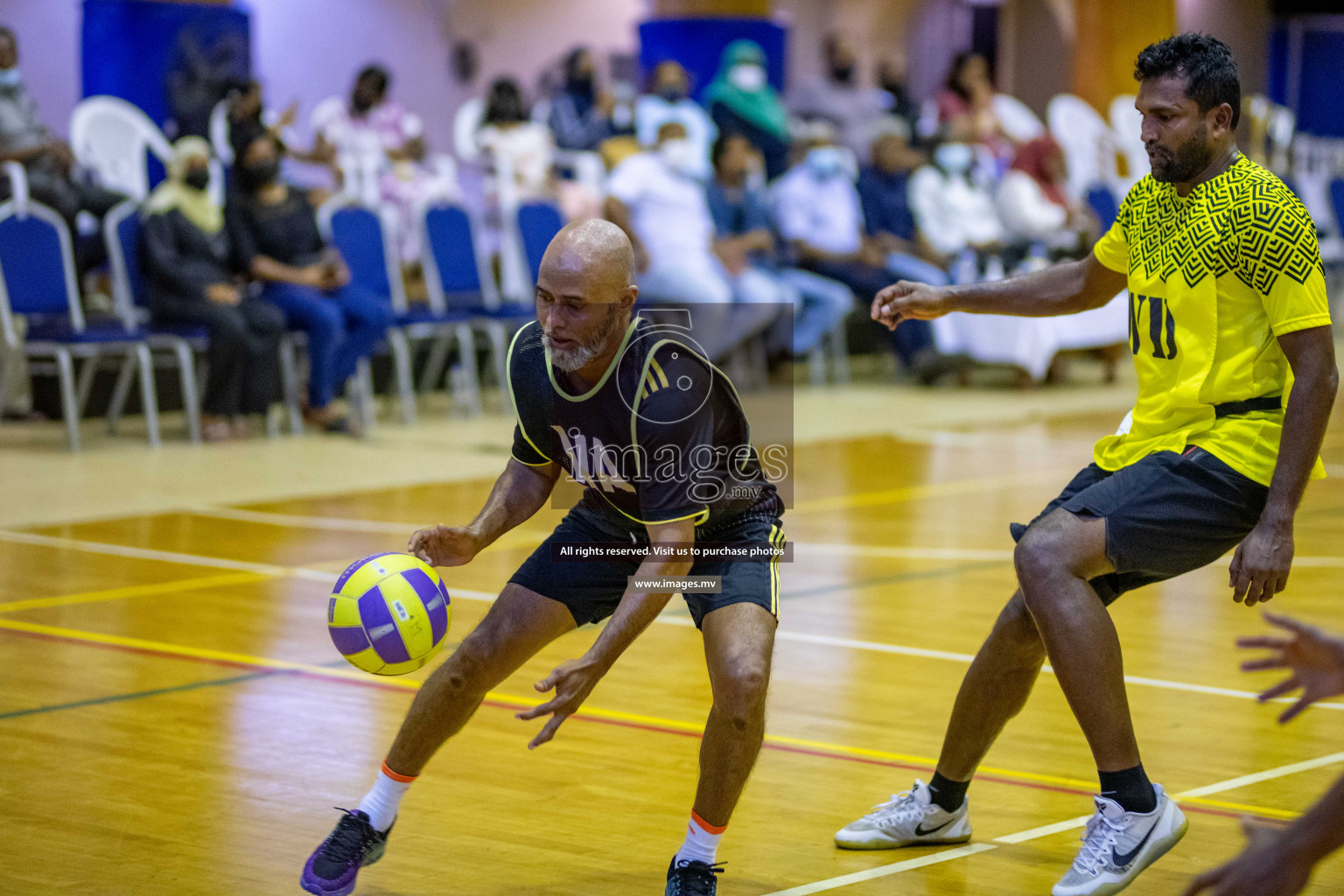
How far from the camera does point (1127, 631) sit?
580 cm

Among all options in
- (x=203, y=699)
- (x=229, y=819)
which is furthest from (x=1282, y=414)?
(x=203, y=699)

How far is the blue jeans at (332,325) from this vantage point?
1003 cm

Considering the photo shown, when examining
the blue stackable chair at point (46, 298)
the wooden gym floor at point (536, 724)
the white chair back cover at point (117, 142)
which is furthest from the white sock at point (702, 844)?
the white chair back cover at point (117, 142)

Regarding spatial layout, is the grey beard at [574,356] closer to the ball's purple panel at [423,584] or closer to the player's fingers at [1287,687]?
the ball's purple panel at [423,584]

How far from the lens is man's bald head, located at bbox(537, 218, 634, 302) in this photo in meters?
3.31

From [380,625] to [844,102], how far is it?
1332 cm

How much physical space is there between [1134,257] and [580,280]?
1.23 meters

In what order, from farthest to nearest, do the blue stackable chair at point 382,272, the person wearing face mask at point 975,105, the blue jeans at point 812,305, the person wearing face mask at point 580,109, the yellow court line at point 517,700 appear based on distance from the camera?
the person wearing face mask at point 975,105 → the person wearing face mask at point 580,109 → the blue jeans at point 812,305 → the blue stackable chair at point 382,272 → the yellow court line at point 517,700

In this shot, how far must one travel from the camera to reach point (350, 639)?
3604mm

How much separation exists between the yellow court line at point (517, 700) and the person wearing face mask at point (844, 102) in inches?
441

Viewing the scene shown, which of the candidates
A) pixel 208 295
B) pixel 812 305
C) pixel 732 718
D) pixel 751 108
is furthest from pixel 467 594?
pixel 751 108

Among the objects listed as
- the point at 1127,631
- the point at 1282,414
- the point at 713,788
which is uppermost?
the point at 1282,414

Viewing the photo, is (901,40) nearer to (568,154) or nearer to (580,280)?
(568,154)

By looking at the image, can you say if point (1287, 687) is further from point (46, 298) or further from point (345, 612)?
point (46, 298)
